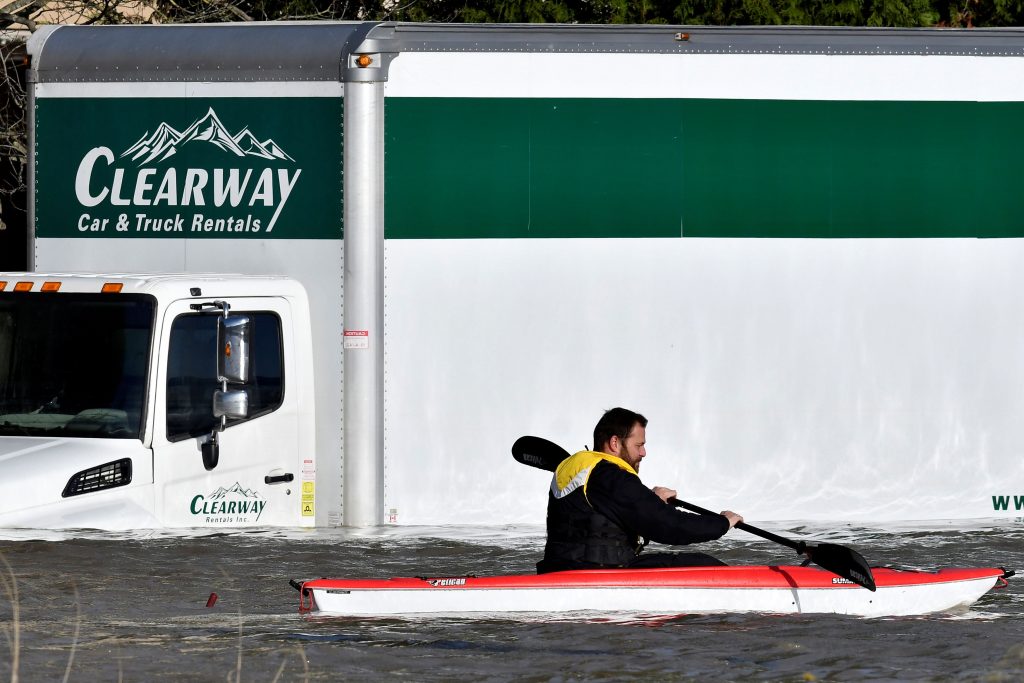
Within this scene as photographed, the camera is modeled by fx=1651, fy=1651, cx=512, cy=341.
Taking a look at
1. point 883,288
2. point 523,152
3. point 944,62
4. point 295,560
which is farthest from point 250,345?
point 944,62

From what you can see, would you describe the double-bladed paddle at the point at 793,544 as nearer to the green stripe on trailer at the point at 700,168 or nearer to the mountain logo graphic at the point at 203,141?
the green stripe on trailer at the point at 700,168

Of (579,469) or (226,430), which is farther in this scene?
(226,430)

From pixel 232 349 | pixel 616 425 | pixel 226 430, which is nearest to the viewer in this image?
pixel 616 425

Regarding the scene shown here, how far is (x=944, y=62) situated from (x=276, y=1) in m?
12.0

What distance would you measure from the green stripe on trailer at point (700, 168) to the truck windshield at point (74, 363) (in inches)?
72.6

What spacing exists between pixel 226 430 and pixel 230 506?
458 millimetres

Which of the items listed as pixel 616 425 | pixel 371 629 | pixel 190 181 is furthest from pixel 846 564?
pixel 190 181

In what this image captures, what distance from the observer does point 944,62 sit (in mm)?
10438

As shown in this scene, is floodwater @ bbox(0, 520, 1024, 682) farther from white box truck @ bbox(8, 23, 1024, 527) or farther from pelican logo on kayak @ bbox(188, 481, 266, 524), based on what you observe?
white box truck @ bbox(8, 23, 1024, 527)

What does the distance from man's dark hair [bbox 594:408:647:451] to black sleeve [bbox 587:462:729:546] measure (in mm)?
243

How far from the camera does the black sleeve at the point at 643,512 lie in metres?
8.27

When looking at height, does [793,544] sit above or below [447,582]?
above

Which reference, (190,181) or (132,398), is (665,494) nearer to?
(132,398)

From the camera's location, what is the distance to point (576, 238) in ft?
33.8
